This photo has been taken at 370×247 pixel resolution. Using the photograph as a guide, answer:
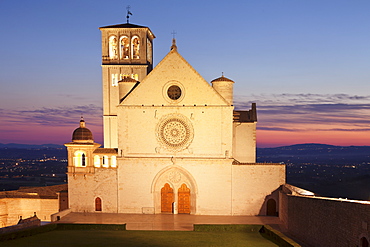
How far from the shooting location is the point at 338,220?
19375 mm

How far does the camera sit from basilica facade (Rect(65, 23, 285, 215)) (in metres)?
32.8

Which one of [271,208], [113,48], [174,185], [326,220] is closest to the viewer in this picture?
[326,220]

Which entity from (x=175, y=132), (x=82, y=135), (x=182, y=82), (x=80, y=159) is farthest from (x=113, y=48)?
(x=175, y=132)

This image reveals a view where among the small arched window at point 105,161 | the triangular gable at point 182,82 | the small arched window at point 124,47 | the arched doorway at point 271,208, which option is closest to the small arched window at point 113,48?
the small arched window at point 124,47

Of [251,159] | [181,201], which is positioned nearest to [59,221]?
[181,201]

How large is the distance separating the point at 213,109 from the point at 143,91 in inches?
245

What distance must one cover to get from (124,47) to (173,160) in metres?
15.1

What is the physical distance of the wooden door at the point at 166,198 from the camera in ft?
111

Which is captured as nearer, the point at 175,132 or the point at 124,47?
the point at 175,132

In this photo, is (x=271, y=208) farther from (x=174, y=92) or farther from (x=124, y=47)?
(x=124, y=47)

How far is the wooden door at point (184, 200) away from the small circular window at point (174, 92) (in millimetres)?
7662

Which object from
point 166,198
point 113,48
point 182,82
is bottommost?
point 166,198

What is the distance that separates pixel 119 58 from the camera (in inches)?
1606

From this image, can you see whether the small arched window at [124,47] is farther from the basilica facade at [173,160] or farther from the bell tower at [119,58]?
the basilica facade at [173,160]
